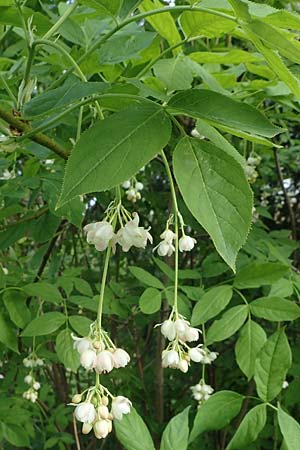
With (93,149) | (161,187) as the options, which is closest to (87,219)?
(161,187)

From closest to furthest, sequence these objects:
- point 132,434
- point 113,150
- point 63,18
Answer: point 113,150 < point 63,18 < point 132,434

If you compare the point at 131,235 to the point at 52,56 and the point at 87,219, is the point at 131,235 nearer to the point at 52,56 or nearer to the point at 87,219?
the point at 52,56

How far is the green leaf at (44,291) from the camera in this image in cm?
141

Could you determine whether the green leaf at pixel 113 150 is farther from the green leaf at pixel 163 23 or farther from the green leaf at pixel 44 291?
the green leaf at pixel 44 291

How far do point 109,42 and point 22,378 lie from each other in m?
1.45

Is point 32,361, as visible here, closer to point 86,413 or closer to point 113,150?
point 86,413

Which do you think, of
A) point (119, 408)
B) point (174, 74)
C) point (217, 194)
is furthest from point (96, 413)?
point (174, 74)

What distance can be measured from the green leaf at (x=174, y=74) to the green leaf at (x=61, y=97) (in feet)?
0.93

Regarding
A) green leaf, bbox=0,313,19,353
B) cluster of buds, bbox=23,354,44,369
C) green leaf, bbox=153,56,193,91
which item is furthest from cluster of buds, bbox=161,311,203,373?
cluster of buds, bbox=23,354,44,369

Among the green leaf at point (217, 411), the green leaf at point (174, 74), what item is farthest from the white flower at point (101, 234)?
the green leaf at point (217, 411)

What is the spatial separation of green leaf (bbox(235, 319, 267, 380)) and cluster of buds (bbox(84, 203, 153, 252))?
64 centimetres

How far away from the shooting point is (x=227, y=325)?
1.31 metres

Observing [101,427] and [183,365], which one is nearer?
[101,427]

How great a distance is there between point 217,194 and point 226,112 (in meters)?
0.09
